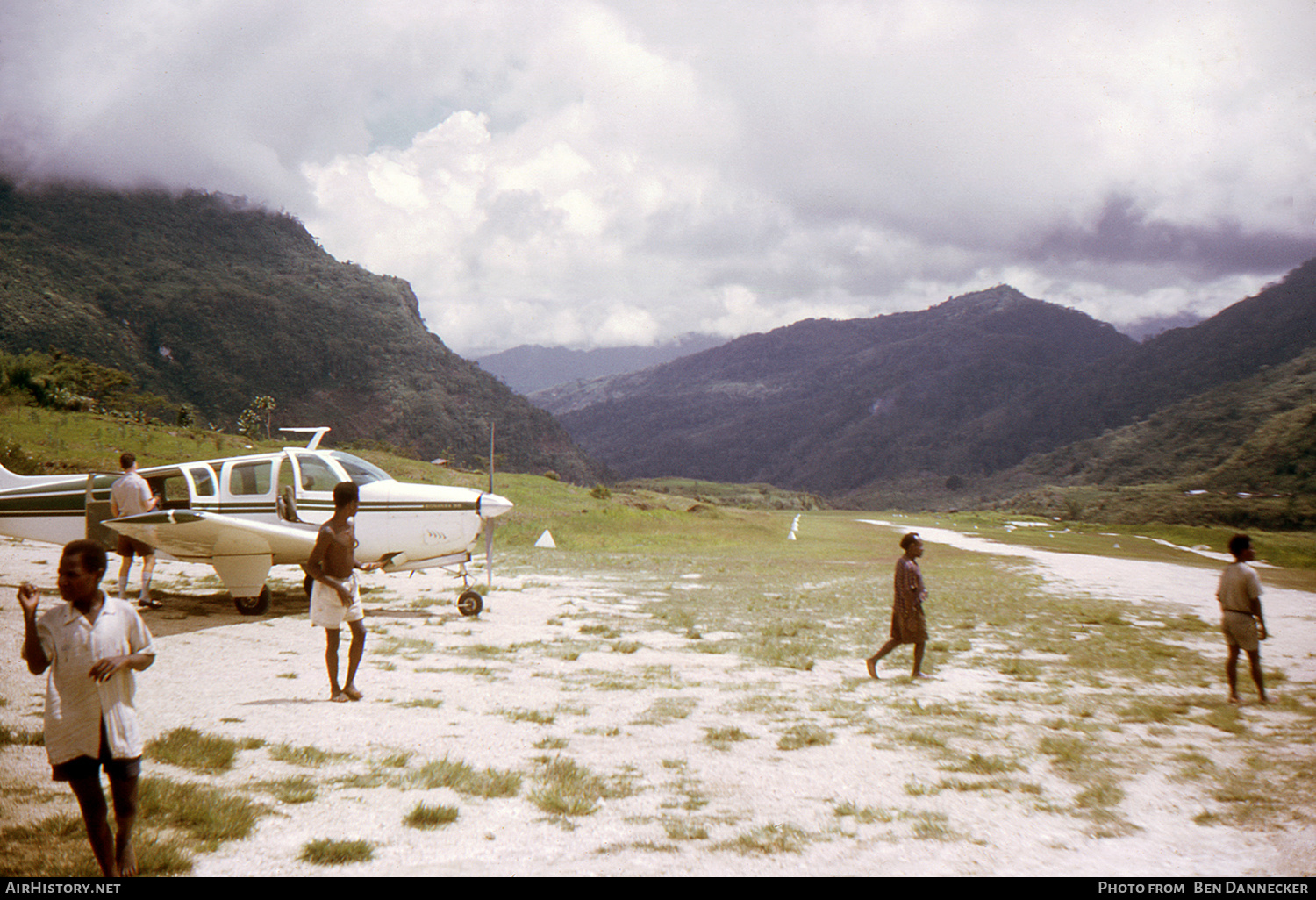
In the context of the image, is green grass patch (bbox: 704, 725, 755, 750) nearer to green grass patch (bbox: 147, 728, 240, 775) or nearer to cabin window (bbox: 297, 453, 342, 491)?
green grass patch (bbox: 147, 728, 240, 775)

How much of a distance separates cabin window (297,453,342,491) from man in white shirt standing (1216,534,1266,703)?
13231 mm

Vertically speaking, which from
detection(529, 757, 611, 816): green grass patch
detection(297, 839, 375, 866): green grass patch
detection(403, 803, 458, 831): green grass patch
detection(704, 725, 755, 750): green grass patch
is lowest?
detection(704, 725, 755, 750): green grass patch

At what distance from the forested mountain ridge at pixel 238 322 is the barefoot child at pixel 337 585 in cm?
8372

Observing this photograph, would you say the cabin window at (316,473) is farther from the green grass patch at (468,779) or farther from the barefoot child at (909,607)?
the barefoot child at (909,607)

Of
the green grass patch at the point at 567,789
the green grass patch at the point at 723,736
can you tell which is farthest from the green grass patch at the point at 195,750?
the green grass patch at the point at 723,736

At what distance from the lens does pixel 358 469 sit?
13320 mm

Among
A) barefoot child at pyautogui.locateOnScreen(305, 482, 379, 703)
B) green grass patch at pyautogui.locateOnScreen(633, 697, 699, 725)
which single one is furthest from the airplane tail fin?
green grass patch at pyautogui.locateOnScreen(633, 697, 699, 725)

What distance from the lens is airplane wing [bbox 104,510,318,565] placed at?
9.64 m

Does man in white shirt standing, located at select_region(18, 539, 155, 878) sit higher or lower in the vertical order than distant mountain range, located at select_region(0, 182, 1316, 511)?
lower

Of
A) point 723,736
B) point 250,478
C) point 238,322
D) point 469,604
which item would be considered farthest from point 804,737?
point 238,322

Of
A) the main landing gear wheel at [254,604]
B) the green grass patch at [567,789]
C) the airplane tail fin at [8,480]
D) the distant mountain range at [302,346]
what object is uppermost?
the distant mountain range at [302,346]

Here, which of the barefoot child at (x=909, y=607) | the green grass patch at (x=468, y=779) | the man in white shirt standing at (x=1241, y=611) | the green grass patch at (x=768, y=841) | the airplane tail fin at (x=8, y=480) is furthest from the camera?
the airplane tail fin at (x=8, y=480)

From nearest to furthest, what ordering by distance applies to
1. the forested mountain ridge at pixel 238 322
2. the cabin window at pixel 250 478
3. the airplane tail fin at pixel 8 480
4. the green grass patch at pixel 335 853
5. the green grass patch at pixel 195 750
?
1. the green grass patch at pixel 335 853
2. the green grass patch at pixel 195 750
3. the cabin window at pixel 250 478
4. the airplane tail fin at pixel 8 480
5. the forested mountain ridge at pixel 238 322

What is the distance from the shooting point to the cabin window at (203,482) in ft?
41.9
